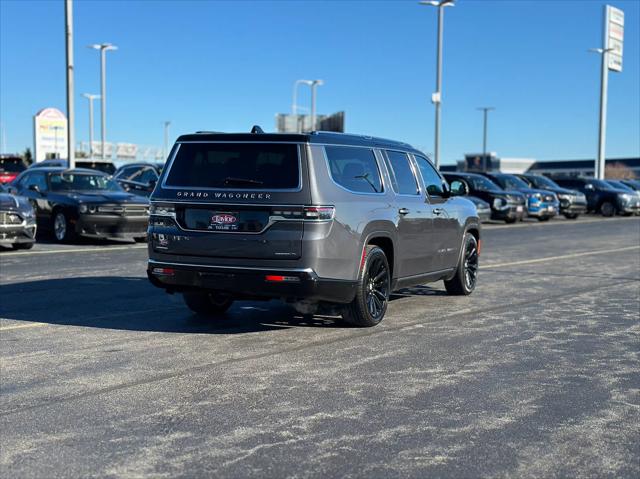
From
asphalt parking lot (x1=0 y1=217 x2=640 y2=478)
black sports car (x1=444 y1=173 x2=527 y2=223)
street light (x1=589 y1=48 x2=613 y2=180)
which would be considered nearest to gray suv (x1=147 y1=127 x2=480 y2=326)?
asphalt parking lot (x1=0 y1=217 x2=640 y2=478)

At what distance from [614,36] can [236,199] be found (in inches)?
1996

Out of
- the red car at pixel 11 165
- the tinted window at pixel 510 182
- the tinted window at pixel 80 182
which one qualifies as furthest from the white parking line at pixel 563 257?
the red car at pixel 11 165

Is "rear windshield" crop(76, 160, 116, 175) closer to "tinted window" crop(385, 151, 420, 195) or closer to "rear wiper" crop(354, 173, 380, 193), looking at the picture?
"tinted window" crop(385, 151, 420, 195)

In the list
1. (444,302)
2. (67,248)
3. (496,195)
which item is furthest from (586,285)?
(496,195)

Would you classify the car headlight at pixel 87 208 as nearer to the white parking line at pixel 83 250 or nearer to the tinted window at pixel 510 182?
the white parking line at pixel 83 250

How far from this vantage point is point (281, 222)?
6.86m

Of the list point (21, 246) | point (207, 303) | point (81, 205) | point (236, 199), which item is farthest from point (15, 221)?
point (236, 199)

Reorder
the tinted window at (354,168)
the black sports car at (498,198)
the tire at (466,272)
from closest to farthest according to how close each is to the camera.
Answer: the tinted window at (354,168), the tire at (466,272), the black sports car at (498,198)

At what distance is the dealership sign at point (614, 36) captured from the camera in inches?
2004

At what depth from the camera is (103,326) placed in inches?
303

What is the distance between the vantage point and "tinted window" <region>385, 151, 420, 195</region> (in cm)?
826

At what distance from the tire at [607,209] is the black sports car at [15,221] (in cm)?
2723

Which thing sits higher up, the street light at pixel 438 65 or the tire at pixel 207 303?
the street light at pixel 438 65

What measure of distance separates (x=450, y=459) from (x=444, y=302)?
18.0ft
